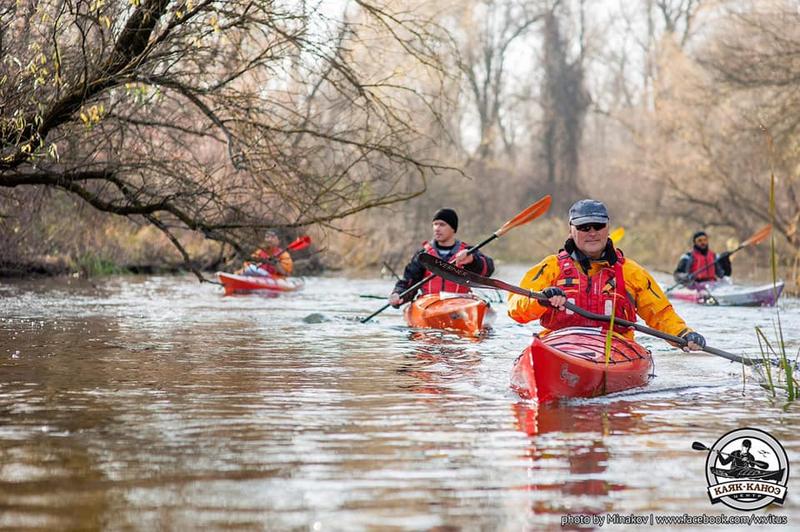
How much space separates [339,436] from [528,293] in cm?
193

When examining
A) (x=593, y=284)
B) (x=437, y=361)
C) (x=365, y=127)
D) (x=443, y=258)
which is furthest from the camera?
(x=443, y=258)

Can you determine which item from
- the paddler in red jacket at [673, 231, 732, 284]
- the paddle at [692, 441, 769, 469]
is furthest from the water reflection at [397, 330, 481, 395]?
the paddler in red jacket at [673, 231, 732, 284]

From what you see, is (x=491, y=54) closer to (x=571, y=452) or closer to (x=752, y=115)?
(x=752, y=115)

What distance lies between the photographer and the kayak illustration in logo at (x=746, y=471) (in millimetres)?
4324

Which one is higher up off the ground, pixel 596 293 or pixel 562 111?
pixel 562 111

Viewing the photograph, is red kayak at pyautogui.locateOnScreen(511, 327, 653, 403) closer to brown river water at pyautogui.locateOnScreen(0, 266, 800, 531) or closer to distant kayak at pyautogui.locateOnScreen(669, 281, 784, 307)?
brown river water at pyautogui.locateOnScreen(0, 266, 800, 531)

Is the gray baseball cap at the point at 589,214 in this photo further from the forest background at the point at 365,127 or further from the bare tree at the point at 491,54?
the bare tree at the point at 491,54

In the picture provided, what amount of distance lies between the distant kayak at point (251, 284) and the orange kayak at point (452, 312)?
259 inches

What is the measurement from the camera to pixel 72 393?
272 inches

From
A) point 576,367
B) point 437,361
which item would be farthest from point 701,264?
point 576,367

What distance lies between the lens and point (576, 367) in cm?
670

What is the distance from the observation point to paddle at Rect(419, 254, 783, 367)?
23.2ft

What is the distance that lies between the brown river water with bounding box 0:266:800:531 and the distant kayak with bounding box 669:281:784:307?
245 inches

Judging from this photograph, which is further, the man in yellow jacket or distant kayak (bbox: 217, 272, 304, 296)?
distant kayak (bbox: 217, 272, 304, 296)
